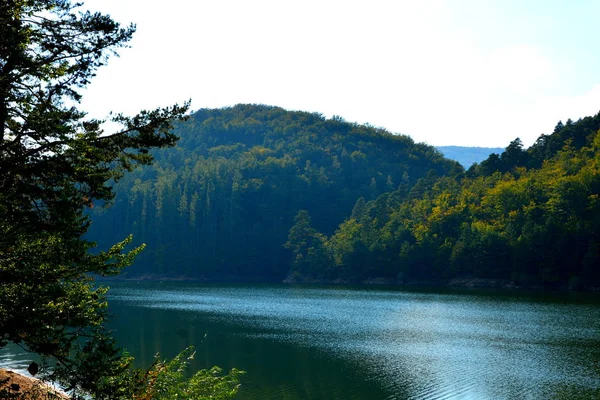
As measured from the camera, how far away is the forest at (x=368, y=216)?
88.1 m

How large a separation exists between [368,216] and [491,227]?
32426 mm

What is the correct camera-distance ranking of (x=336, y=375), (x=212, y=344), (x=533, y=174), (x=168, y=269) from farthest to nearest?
(x=168, y=269) → (x=533, y=174) → (x=212, y=344) → (x=336, y=375)

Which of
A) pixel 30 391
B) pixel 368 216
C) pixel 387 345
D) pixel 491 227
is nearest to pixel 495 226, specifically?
pixel 491 227

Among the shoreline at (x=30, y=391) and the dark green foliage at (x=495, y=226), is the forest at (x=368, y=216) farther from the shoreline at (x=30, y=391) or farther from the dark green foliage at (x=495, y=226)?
the shoreline at (x=30, y=391)

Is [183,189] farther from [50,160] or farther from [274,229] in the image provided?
[50,160]

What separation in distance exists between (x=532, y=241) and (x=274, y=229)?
2916 inches

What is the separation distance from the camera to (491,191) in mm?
106500

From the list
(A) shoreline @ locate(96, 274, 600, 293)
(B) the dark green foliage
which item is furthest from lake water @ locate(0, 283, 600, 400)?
(B) the dark green foliage

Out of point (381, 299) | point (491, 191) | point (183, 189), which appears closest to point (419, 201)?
point (491, 191)

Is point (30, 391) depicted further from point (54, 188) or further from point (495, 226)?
point (495, 226)

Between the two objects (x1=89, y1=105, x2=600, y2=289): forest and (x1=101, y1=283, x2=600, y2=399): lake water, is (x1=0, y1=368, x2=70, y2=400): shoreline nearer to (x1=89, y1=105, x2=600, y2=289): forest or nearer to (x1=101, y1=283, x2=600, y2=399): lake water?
(x1=101, y1=283, x2=600, y2=399): lake water

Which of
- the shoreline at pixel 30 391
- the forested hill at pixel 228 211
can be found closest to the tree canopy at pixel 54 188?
the shoreline at pixel 30 391

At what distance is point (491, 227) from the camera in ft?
318

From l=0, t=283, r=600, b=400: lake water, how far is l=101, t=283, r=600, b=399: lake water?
0.07 m
